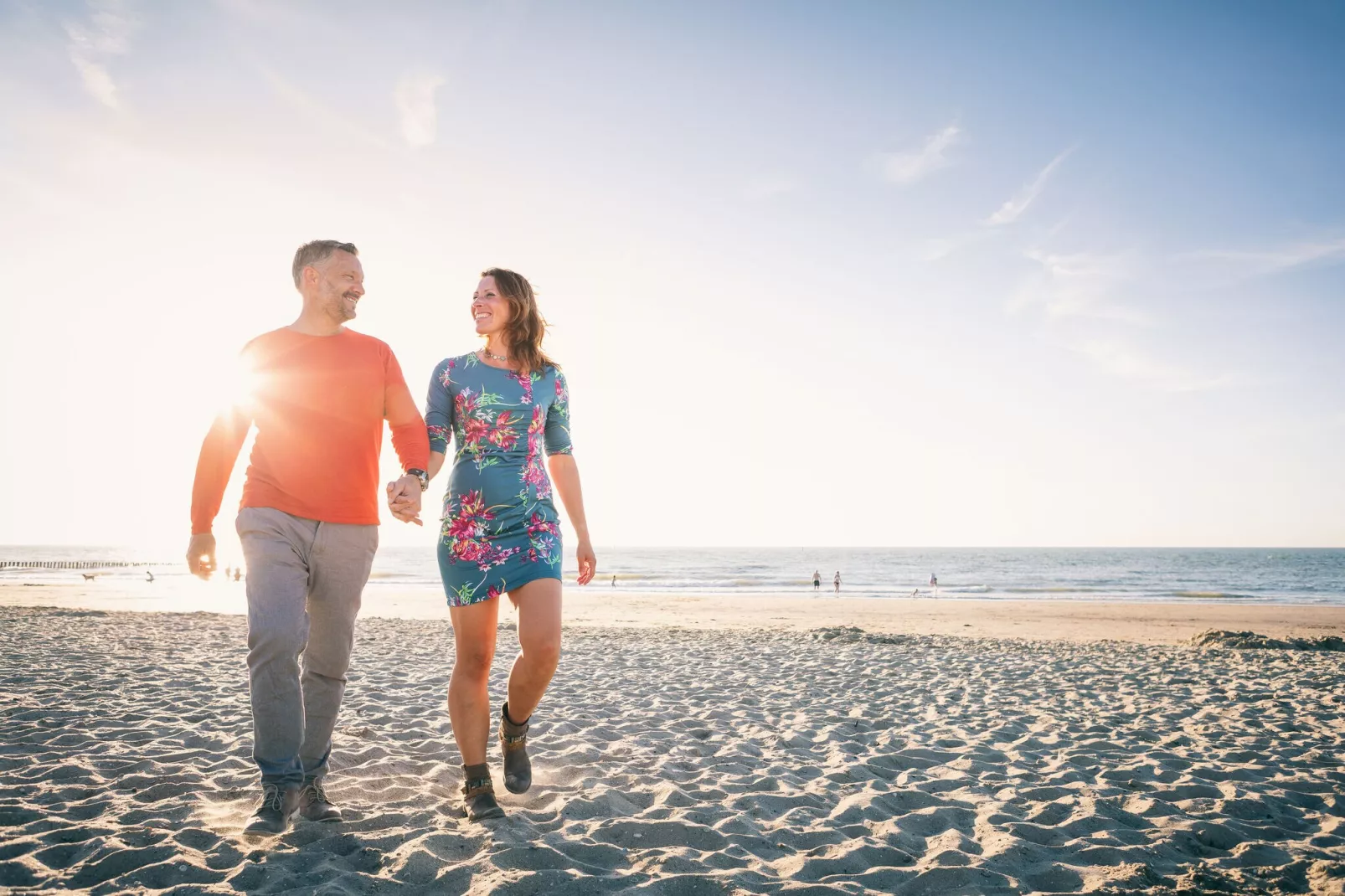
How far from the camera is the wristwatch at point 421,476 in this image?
3049 millimetres

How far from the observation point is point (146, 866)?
248 centimetres

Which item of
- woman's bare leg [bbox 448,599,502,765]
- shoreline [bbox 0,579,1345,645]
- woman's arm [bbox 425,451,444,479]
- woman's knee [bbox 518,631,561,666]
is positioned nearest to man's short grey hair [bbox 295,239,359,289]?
woman's arm [bbox 425,451,444,479]

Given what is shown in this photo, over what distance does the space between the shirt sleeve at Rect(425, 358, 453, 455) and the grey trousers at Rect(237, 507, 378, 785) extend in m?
0.47

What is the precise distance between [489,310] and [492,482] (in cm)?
79

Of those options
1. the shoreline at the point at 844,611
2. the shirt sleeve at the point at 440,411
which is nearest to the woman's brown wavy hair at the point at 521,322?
the shirt sleeve at the point at 440,411

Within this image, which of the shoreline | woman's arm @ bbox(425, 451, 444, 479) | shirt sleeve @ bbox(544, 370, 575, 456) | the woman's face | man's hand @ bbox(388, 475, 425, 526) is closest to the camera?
man's hand @ bbox(388, 475, 425, 526)

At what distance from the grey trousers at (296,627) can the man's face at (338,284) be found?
3.05 feet

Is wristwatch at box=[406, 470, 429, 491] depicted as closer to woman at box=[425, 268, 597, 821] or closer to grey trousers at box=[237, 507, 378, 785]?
woman at box=[425, 268, 597, 821]

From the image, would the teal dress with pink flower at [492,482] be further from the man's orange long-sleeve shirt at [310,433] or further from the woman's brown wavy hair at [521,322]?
the man's orange long-sleeve shirt at [310,433]

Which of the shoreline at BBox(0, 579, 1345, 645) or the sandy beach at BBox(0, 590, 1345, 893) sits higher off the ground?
the sandy beach at BBox(0, 590, 1345, 893)

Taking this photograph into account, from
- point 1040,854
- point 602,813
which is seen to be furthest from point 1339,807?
point 602,813

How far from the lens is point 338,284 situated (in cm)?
312

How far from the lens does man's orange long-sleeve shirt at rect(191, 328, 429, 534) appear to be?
115 inches

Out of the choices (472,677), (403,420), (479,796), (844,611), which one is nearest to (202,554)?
(403,420)
